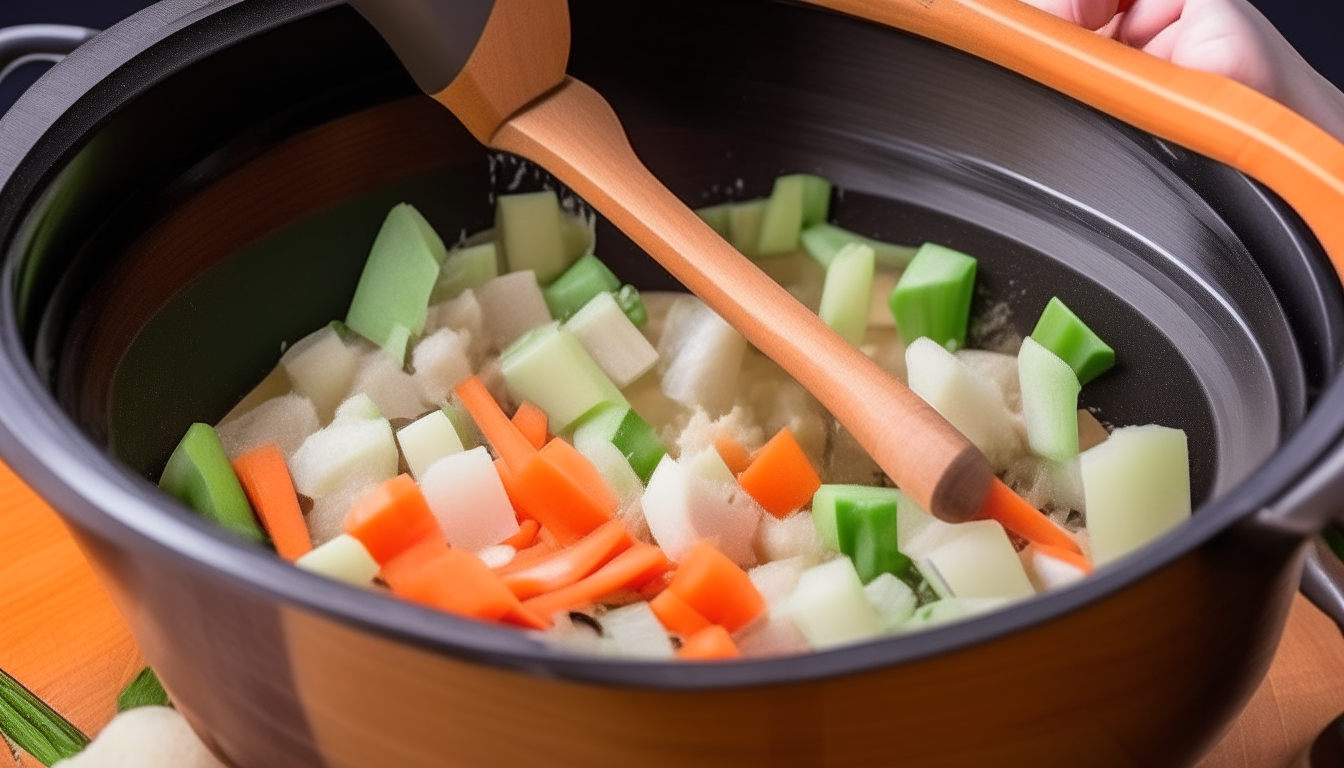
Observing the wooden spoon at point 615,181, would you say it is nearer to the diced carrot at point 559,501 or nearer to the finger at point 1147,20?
the diced carrot at point 559,501

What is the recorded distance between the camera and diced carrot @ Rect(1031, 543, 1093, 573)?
96 cm

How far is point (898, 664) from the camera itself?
60cm

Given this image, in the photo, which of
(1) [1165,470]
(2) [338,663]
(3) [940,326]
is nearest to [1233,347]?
(1) [1165,470]

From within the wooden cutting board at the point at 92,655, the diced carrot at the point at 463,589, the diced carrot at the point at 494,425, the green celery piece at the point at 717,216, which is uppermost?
the green celery piece at the point at 717,216

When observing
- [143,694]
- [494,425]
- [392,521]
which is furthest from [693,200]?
[143,694]

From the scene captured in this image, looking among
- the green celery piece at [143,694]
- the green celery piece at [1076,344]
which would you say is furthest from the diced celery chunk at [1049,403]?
the green celery piece at [143,694]

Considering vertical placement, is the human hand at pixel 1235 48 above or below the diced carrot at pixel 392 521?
above

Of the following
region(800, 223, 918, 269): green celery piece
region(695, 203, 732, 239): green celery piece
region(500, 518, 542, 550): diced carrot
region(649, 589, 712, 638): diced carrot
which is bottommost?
region(500, 518, 542, 550): diced carrot

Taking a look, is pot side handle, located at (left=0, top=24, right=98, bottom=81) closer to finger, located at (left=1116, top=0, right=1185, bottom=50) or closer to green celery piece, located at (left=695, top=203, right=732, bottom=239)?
green celery piece, located at (left=695, top=203, right=732, bottom=239)

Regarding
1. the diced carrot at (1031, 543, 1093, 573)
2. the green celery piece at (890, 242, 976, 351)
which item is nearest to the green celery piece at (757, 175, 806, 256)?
the green celery piece at (890, 242, 976, 351)

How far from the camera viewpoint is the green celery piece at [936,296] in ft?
3.99

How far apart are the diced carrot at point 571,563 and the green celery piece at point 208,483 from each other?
25 cm

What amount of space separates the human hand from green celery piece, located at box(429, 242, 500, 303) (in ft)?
2.03

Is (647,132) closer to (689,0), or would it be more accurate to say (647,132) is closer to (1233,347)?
(689,0)
